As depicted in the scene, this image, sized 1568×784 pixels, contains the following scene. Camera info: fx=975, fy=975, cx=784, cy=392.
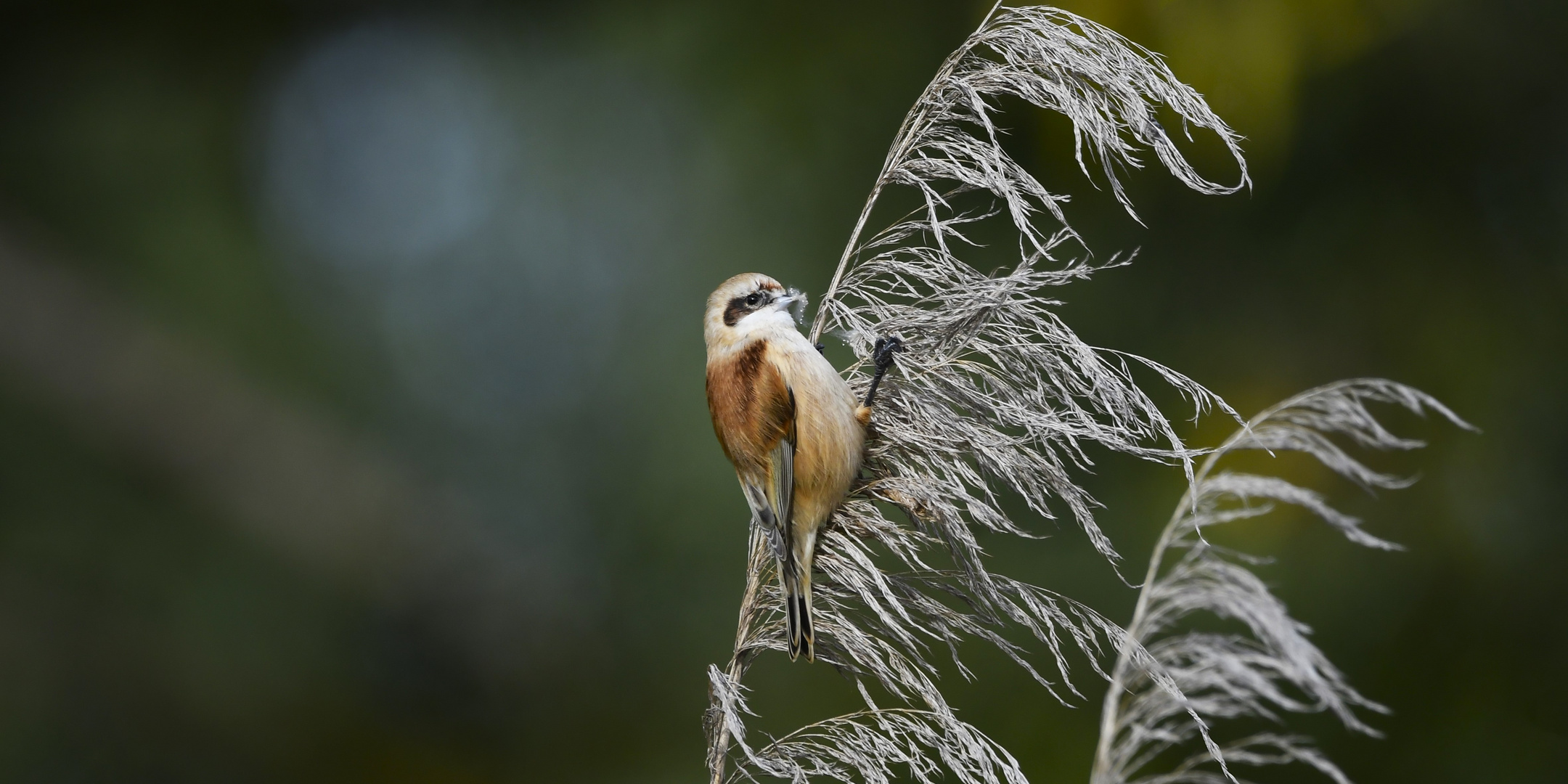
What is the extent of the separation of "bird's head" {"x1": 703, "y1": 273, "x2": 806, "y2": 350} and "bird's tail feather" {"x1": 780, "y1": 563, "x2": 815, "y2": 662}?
28.3 inches

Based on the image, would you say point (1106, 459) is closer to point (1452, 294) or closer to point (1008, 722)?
point (1008, 722)

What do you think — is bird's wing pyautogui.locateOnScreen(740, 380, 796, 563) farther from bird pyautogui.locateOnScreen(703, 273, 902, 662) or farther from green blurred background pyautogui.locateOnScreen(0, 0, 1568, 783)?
green blurred background pyautogui.locateOnScreen(0, 0, 1568, 783)

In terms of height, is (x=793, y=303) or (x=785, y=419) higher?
(x=793, y=303)

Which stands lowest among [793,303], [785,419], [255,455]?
[785,419]

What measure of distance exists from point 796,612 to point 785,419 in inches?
21.6

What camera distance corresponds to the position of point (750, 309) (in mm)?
2377

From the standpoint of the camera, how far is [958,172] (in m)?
1.69

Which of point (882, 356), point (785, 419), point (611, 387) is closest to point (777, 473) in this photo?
point (785, 419)

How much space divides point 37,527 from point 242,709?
4.59 ft

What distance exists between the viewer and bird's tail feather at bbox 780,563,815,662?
1624 millimetres

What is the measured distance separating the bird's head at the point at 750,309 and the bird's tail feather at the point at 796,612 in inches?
28.3

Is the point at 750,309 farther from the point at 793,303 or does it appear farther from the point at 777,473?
the point at 777,473

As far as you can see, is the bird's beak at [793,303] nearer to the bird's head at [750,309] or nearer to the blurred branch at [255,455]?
the bird's head at [750,309]

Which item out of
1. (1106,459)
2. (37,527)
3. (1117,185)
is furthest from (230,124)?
(1117,185)
